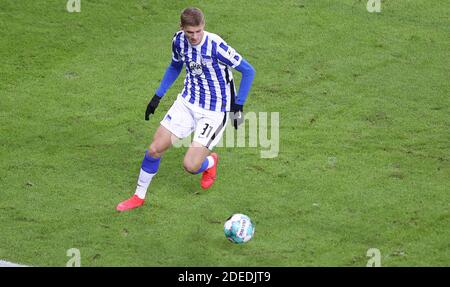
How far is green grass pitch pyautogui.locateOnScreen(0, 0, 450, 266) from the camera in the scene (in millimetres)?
9930

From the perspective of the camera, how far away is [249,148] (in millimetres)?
12086

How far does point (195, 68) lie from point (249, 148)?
6.03ft

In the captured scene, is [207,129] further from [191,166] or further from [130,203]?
[130,203]

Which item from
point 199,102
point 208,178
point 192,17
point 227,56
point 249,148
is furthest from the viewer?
point 249,148

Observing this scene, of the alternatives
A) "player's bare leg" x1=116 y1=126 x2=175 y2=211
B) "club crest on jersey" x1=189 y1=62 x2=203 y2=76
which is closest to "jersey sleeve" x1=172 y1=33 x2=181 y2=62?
"club crest on jersey" x1=189 y1=62 x2=203 y2=76

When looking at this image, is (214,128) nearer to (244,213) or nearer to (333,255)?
(244,213)

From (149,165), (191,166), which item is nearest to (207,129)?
(191,166)

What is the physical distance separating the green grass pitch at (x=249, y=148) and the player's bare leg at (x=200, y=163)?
0.16m

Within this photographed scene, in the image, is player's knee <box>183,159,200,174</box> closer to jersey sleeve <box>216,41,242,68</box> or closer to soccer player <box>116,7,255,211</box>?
soccer player <box>116,7,255,211</box>

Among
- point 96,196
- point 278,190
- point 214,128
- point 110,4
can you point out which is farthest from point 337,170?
point 110,4

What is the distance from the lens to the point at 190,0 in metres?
16.0

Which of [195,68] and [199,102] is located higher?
[195,68]

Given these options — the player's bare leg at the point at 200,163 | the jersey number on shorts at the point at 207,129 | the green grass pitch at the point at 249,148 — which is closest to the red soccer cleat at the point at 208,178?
the player's bare leg at the point at 200,163

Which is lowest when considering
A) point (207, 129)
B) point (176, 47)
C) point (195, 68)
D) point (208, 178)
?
point (208, 178)
